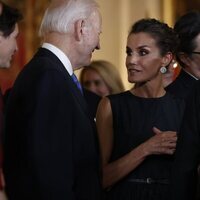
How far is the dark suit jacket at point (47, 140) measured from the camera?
2.06 meters

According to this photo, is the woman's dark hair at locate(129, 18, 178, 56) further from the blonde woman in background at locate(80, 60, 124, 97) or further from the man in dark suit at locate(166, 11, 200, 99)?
the blonde woman in background at locate(80, 60, 124, 97)

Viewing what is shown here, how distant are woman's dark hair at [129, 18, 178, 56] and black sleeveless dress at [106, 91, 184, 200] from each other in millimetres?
214

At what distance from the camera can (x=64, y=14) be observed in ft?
7.49

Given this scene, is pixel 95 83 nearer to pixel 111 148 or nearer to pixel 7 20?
pixel 111 148

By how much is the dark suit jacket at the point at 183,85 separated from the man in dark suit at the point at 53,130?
722 millimetres

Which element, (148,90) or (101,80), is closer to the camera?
(148,90)

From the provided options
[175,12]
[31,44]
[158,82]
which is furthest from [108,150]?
[175,12]

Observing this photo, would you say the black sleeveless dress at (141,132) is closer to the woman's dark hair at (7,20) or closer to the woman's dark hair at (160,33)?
the woman's dark hair at (160,33)

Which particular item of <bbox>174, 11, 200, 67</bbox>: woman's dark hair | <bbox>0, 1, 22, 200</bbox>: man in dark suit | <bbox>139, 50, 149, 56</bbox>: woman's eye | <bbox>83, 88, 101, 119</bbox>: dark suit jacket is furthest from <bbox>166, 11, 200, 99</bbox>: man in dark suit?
<bbox>0, 1, 22, 200</bbox>: man in dark suit

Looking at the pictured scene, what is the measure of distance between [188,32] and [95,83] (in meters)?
1.31

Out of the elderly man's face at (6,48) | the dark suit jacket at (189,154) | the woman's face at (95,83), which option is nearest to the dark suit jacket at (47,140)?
the elderly man's face at (6,48)

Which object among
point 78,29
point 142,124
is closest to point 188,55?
point 142,124

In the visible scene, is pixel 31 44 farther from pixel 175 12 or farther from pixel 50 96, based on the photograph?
pixel 50 96

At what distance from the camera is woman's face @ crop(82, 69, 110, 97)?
4109 mm
